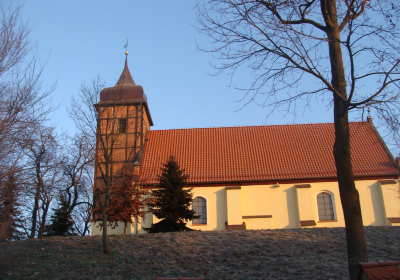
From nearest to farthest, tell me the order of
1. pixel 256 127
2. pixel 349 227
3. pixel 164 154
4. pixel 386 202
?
pixel 349 227 → pixel 386 202 → pixel 164 154 → pixel 256 127

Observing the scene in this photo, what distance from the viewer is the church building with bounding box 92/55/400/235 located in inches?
792

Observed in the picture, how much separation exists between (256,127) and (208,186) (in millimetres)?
6025

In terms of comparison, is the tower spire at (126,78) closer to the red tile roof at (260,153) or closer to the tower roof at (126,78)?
the tower roof at (126,78)

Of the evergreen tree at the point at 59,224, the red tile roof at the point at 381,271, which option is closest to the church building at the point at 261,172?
the evergreen tree at the point at 59,224

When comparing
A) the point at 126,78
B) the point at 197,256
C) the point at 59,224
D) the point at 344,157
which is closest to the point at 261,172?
the point at 197,256

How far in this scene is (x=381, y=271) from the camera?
553cm

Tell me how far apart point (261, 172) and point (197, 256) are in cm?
1039

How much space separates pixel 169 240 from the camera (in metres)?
13.4

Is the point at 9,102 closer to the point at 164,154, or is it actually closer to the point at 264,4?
the point at 264,4

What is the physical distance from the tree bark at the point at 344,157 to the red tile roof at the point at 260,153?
13529mm

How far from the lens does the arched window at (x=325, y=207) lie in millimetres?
20312

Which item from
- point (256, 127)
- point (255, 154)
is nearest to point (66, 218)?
point (255, 154)

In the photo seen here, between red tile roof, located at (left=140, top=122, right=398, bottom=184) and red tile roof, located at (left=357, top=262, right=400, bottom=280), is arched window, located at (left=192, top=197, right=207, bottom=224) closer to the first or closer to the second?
red tile roof, located at (left=140, top=122, right=398, bottom=184)

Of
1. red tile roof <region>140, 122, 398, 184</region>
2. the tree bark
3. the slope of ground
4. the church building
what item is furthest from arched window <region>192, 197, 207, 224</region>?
the tree bark
